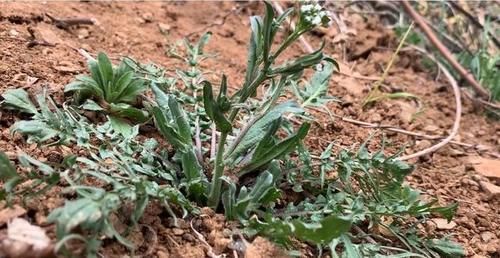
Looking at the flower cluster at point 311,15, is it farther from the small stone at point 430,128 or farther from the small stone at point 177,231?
the small stone at point 430,128

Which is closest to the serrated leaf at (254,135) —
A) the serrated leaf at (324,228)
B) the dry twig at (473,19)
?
the serrated leaf at (324,228)

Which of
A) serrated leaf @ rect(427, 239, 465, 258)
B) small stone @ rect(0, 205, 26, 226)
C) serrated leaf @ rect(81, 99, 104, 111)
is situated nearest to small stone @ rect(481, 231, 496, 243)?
serrated leaf @ rect(427, 239, 465, 258)

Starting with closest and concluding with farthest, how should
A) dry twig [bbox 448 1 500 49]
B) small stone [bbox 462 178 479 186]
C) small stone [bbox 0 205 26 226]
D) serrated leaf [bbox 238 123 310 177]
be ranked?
small stone [bbox 0 205 26 226], serrated leaf [bbox 238 123 310 177], small stone [bbox 462 178 479 186], dry twig [bbox 448 1 500 49]

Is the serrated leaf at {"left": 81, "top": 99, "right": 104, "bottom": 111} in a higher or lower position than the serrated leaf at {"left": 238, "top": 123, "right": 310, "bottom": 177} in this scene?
higher

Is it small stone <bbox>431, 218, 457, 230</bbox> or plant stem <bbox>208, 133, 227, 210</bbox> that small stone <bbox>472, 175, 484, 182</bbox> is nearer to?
small stone <bbox>431, 218, 457, 230</bbox>

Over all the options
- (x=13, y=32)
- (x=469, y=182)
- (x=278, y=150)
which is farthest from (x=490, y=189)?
(x=13, y=32)

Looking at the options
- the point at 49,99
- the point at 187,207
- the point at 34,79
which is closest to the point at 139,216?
the point at 187,207
